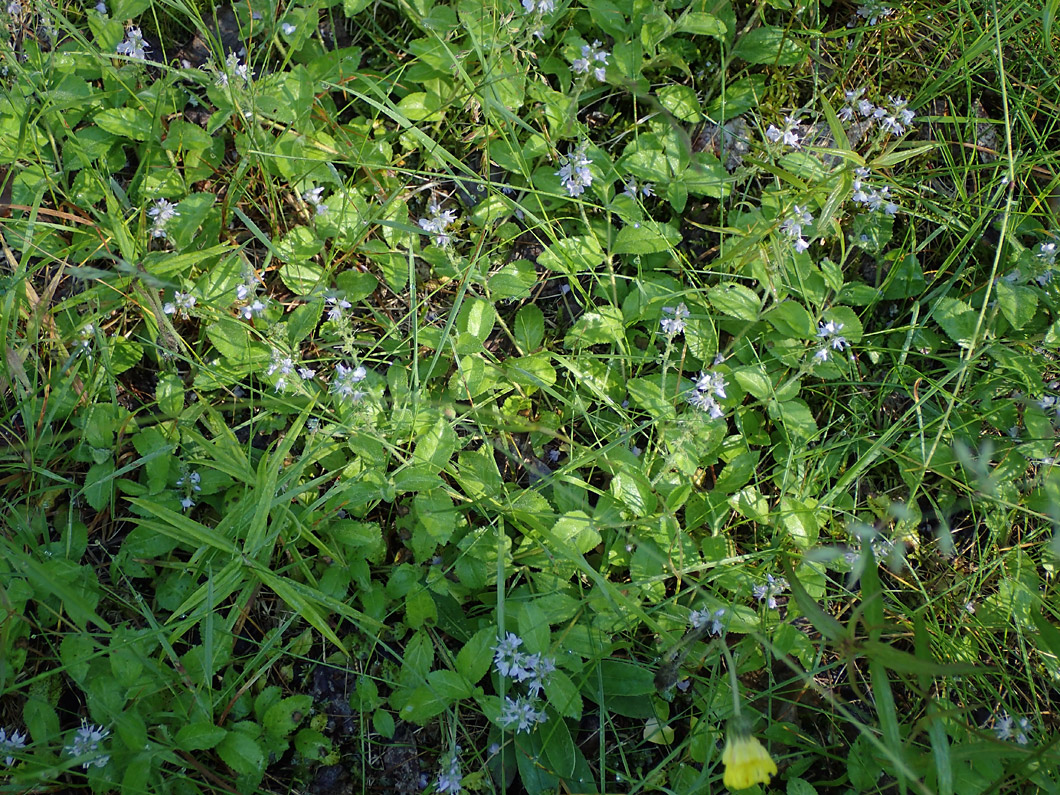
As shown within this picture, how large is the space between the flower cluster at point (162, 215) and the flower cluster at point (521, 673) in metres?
2.14

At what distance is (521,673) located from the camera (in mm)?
2477

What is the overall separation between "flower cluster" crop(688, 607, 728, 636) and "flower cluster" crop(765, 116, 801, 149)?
1928 mm

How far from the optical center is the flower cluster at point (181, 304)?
2.84m

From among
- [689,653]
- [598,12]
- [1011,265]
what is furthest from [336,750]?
[1011,265]

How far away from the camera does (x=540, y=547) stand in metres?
2.71

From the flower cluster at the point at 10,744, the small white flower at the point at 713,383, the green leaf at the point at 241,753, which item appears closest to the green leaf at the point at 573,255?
the small white flower at the point at 713,383

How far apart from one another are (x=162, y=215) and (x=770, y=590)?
282cm

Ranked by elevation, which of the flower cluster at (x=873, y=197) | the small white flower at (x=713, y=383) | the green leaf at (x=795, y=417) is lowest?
the green leaf at (x=795, y=417)

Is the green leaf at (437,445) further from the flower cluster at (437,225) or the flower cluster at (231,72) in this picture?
the flower cluster at (231,72)

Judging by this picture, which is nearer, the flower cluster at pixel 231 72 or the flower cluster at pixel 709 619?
the flower cluster at pixel 709 619

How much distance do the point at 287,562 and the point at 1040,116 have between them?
394 cm

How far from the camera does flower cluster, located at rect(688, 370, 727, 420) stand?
276 centimetres

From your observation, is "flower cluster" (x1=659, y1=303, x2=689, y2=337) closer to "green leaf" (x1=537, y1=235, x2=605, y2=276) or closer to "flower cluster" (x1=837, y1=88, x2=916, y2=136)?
"green leaf" (x1=537, y1=235, x2=605, y2=276)

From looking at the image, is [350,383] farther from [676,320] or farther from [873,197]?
[873,197]
